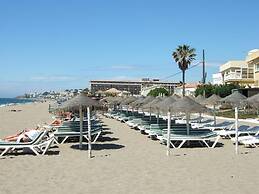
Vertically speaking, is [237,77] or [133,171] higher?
[237,77]

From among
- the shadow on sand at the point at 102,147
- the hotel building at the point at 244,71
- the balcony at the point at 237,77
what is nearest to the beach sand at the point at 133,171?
the shadow on sand at the point at 102,147

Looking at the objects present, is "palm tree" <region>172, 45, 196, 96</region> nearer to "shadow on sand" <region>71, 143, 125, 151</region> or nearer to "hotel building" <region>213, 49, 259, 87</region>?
"hotel building" <region>213, 49, 259, 87</region>

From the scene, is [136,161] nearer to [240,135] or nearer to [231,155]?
[231,155]

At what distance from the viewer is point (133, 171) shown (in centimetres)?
1002

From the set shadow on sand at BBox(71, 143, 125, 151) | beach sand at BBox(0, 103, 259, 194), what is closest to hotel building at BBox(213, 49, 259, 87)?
shadow on sand at BBox(71, 143, 125, 151)

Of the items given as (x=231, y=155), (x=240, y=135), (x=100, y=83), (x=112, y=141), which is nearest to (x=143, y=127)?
(x=112, y=141)

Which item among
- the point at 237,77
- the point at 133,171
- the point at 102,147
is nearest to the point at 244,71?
the point at 237,77

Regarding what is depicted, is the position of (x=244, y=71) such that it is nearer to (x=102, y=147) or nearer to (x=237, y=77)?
(x=237, y=77)

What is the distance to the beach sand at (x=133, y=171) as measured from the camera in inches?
324

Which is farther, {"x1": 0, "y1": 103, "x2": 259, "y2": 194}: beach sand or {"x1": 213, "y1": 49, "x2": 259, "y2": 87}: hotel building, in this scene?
{"x1": 213, "y1": 49, "x2": 259, "y2": 87}: hotel building

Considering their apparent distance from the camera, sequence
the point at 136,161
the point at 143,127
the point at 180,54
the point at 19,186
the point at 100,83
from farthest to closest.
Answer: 1. the point at 100,83
2. the point at 180,54
3. the point at 143,127
4. the point at 136,161
5. the point at 19,186

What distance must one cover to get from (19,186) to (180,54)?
4837cm

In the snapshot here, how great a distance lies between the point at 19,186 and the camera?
8398mm

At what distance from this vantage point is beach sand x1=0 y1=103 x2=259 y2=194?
8219mm
